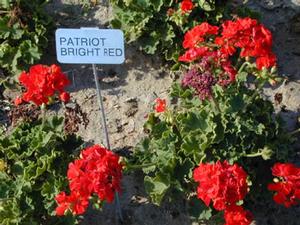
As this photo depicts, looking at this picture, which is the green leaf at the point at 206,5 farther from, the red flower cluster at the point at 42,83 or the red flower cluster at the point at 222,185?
the red flower cluster at the point at 222,185

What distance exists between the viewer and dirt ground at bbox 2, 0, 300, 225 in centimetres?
405

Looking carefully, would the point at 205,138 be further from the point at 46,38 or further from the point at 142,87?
the point at 46,38

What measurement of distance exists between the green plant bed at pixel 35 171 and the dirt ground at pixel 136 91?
42 cm

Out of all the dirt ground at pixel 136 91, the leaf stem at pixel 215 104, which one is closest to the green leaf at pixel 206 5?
the dirt ground at pixel 136 91

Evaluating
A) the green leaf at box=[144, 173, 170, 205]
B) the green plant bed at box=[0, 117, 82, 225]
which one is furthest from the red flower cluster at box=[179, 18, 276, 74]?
the green plant bed at box=[0, 117, 82, 225]

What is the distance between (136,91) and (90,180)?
5.00ft

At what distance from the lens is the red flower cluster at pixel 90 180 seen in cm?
326

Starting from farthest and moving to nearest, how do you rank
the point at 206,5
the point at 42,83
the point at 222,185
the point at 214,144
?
the point at 206,5 → the point at 214,144 → the point at 42,83 → the point at 222,185

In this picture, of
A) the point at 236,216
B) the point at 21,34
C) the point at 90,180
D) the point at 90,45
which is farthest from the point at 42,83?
the point at 236,216

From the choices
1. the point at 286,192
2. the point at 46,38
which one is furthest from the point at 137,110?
the point at 286,192

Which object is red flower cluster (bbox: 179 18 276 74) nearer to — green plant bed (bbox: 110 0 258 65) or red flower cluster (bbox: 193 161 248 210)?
red flower cluster (bbox: 193 161 248 210)

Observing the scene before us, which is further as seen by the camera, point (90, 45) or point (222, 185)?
point (90, 45)

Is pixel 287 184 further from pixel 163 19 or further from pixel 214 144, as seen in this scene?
pixel 163 19

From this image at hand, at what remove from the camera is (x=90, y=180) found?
128 inches
